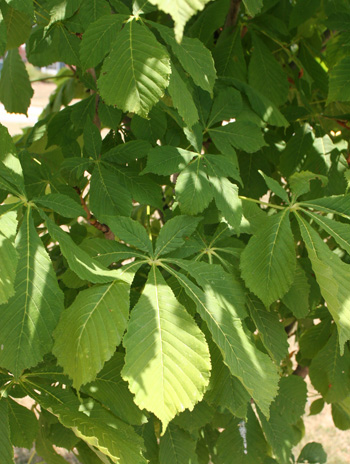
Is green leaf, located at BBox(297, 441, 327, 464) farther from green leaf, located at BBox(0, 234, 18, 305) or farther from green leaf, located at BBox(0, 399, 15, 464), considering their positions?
green leaf, located at BBox(0, 234, 18, 305)

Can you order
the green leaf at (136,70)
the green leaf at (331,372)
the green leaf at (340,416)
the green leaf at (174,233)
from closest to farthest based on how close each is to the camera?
the green leaf at (136,70) < the green leaf at (174,233) < the green leaf at (331,372) < the green leaf at (340,416)

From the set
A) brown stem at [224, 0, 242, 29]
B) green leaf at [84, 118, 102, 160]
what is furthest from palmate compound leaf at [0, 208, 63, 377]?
brown stem at [224, 0, 242, 29]

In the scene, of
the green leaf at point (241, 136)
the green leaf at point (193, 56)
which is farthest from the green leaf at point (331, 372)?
the green leaf at point (193, 56)

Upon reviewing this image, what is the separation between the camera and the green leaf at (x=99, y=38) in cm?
83

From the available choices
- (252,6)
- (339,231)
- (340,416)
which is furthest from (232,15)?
(340,416)

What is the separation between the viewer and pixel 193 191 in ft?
3.00

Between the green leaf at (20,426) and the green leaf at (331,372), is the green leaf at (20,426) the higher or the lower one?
the higher one

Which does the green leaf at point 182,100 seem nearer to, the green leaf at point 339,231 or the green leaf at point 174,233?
the green leaf at point 174,233

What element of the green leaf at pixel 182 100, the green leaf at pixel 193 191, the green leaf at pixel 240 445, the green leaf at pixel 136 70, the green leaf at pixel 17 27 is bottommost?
the green leaf at pixel 240 445

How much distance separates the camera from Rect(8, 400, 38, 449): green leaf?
95 centimetres

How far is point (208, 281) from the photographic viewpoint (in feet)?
2.79

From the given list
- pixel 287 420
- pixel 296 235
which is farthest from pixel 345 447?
pixel 296 235

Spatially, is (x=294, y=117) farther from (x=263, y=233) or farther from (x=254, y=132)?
(x=263, y=233)

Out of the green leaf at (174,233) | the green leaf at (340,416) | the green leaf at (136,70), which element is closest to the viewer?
the green leaf at (136,70)
